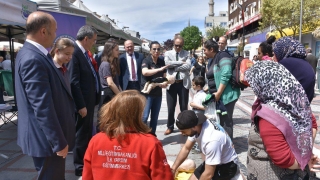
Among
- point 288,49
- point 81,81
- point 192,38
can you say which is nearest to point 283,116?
point 288,49

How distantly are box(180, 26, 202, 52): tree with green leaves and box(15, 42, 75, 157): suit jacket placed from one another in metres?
74.2

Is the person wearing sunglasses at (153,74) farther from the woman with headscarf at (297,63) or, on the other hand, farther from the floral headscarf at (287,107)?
the floral headscarf at (287,107)

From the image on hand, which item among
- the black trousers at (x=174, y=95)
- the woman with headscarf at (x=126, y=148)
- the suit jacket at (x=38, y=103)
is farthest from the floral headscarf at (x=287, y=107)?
the black trousers at (x=174, y=95)

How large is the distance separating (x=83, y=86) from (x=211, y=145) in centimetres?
190

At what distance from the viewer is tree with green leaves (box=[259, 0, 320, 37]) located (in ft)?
64.9

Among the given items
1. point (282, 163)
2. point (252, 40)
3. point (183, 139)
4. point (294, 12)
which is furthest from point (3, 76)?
point (252, 40)

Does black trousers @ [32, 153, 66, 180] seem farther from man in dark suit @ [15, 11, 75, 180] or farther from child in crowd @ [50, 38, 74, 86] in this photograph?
child in crowd @ [50, 38, 74, 86]

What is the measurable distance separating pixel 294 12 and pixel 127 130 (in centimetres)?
2202

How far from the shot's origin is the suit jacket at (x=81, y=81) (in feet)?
10.9

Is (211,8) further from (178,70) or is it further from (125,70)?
(125,70)

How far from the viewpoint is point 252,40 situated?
3328cm

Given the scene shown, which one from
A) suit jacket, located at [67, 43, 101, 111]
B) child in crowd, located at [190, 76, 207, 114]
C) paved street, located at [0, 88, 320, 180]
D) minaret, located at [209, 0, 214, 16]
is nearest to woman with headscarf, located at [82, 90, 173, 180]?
suit jacket, located at [67, 43, 101, 111]

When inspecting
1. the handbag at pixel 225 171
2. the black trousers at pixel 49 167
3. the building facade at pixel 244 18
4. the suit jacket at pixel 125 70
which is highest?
the building facade at pixel 244 18

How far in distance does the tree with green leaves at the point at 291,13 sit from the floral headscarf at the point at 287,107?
20.9m
